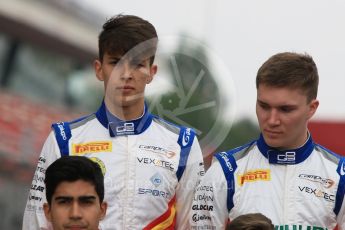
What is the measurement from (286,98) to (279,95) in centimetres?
5

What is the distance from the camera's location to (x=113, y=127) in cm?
702

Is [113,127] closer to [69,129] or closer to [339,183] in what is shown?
[69,129]

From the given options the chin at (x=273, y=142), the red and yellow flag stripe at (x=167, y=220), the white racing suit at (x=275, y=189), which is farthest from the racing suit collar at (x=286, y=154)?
the red and yellow flag stripe at (x=167, y=220)

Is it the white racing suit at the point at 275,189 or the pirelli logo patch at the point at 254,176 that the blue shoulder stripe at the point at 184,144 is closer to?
the white racing suit at the point at 275,189

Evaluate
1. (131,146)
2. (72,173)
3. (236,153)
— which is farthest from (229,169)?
(72,173)

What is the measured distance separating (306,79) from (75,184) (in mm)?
1561

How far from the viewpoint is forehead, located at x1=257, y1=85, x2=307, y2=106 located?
6.57 meters

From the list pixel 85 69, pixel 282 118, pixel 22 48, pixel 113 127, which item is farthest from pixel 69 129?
pixel 85 69

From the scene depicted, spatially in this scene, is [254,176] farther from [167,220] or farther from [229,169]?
[167,220]

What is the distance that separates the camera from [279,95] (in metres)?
6.59

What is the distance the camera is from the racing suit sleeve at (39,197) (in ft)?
22.3

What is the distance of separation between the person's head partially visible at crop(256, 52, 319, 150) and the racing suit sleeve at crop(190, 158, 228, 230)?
38 cm

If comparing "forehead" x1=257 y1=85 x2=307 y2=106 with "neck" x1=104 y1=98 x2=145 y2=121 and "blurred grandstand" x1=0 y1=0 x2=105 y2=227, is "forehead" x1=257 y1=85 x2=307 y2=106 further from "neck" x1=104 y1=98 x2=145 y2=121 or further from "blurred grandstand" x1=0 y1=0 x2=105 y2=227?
"blurred grandstand" x1=0 y1=0 x2=105 y2=227

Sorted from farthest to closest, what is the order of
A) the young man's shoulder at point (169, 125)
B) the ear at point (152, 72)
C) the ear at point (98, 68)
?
the young man's shoulder at point (169, 125), the ear at point (98, 68), the ear at point (152, 72)
